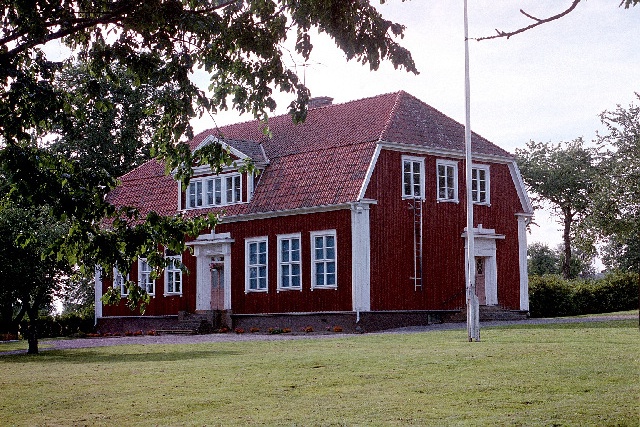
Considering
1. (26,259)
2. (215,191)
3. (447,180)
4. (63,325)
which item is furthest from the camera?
(63,325)

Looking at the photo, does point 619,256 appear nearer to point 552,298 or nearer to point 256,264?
point 552,298

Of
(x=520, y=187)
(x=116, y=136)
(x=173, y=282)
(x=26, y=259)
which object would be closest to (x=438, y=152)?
(x=520, y=187)

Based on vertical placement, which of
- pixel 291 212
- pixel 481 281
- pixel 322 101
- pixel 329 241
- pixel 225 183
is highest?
pixel 322 101

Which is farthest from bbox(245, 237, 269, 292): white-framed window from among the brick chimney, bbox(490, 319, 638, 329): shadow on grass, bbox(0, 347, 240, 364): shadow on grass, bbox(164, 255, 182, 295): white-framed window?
bbox(490, 319, 638, 329): shadow on grass

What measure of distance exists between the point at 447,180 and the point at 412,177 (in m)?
1.83

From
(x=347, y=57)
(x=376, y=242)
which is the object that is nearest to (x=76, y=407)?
(x=347, y=57)

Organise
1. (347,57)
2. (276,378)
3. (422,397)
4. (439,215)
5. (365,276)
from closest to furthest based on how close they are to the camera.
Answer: (347,57) → (422,397) → (276,378) → (365,276) → (439,215)

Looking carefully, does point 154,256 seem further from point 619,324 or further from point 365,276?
point 365,276

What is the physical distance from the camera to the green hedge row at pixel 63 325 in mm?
47531

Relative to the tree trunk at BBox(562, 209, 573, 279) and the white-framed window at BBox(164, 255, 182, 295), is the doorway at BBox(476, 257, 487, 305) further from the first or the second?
the tree trunk at BBox(562, 209, 573, 279)

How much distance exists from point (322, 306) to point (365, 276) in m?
2.25

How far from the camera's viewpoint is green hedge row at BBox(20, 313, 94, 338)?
47531 millimetres

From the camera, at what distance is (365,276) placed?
33188 mm

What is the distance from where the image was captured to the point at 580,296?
46750 mm
